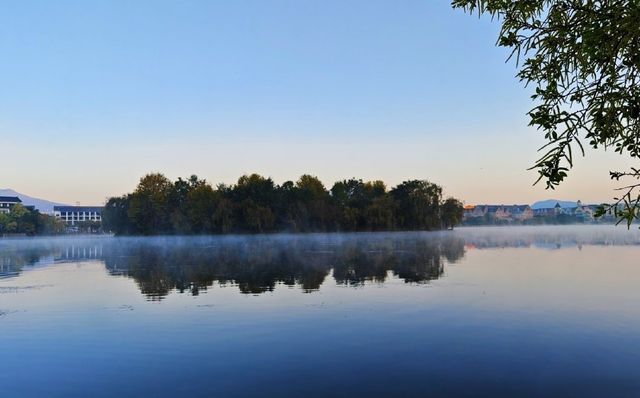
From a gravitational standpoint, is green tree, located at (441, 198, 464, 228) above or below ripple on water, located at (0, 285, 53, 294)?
above

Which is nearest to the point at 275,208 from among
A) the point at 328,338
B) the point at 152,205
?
the point at 152,205

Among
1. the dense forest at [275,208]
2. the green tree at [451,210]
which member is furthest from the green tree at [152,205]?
the green tree at [451,210]

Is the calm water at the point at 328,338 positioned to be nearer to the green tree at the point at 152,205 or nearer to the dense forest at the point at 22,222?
the green tree at the point at 152,205

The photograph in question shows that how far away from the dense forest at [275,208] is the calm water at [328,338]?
88768 millimetres

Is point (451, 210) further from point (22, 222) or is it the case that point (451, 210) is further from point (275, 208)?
point (22, 222)

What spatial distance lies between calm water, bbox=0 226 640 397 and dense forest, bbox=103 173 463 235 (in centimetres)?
8877

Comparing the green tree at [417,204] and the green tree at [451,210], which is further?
the green tree at [451,210]

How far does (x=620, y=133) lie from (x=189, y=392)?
345 inches

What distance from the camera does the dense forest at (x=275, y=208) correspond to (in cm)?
11619

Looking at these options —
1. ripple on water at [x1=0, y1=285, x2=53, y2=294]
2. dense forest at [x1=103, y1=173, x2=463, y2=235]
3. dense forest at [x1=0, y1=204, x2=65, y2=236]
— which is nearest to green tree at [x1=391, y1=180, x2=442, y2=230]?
dense forest at [x1=103, y1=173, x2=463, y2=235]

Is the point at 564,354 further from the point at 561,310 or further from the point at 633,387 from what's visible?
the point at 561,310

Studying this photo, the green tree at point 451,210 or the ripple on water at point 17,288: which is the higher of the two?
the green tree at point 451,210

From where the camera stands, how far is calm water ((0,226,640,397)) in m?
10.7

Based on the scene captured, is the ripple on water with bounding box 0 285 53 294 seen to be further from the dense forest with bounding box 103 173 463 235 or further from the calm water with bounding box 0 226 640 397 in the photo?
the dense forest with bounding box 103 173 463 235
